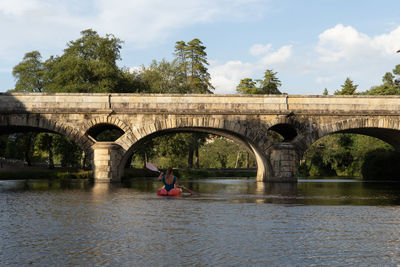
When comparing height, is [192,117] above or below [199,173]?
above

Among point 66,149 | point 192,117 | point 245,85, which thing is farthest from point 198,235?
point 245,85

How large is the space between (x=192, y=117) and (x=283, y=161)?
6.74 m

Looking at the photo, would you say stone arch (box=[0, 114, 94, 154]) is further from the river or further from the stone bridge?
the river

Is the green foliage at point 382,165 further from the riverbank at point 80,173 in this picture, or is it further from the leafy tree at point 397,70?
the leafy tree at point 397,70

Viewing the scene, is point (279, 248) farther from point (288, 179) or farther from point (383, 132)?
point (383, 132)

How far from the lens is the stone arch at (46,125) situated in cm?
3331

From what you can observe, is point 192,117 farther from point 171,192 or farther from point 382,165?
point 382,165

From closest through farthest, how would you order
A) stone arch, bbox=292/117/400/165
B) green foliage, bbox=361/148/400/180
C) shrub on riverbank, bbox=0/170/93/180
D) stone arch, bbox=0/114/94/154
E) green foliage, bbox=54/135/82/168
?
stone arch, bbox=0/114/94/154
stone arch, bbox=292/117/400/165
green foliage, bbox=361/148/400/180
shrub on riverbank, bbox=0/170/93/180
green foliage, bbox=54/135/82/168

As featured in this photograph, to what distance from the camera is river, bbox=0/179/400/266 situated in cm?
933

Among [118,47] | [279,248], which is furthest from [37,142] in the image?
[279,248]

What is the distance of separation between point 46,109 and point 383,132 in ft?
79.5

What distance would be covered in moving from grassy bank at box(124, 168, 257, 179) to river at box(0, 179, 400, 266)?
1345 inches

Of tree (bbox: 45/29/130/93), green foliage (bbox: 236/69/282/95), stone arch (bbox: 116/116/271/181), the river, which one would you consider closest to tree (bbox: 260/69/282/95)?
green foliage (bbox: 236/69/282/95)

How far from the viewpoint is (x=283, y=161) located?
3447 centimetres
